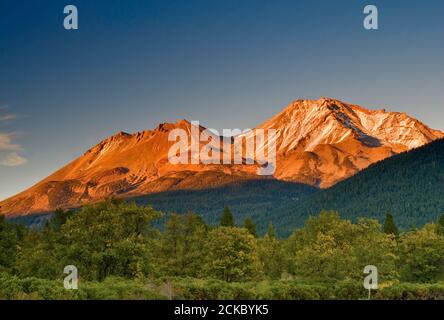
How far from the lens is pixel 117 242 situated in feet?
184

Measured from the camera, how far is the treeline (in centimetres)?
4691

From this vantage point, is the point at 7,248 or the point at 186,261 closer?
the point at 7,248

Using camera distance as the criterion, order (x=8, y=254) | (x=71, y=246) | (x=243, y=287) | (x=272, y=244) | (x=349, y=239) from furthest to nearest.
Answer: (x=272, y=244), (x=349, y=239), (x=8, y=254), (x=71, y=246), (x=243, y=287)

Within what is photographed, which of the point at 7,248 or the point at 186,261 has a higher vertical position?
the point at 7,248

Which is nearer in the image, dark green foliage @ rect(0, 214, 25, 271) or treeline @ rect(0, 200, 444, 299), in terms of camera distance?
treeline @ rect(0, 200, 444, 299)

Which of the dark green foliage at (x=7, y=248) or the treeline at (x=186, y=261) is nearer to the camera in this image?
the treeline at (x=186, y=261)

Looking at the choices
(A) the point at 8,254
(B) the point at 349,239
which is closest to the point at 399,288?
(B) the point at 349,239

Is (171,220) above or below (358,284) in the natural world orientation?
above

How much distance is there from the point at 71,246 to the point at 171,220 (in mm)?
25281

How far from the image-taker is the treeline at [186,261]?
154ft

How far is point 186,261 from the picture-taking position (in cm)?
7581
